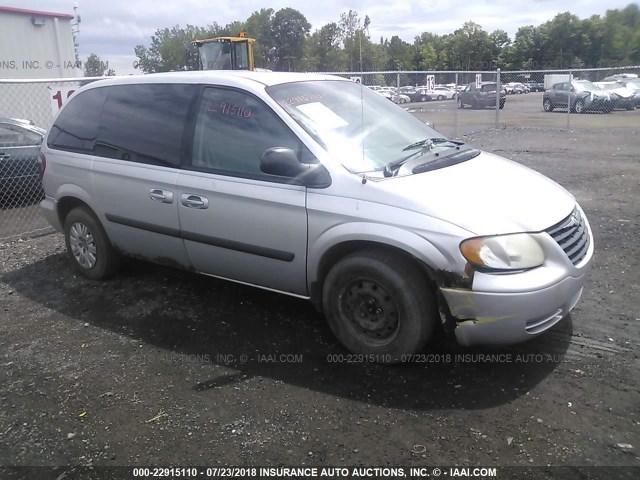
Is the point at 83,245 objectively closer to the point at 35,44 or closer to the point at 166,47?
the point at 35,44

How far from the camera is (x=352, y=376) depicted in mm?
3393

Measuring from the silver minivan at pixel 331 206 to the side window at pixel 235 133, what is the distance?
1cm

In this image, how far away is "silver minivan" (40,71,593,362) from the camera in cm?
310

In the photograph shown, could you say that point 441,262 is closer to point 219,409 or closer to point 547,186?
point 547,186

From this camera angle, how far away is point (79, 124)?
4.93 m

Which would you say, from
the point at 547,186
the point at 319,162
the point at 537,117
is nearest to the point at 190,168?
the point at 319,162

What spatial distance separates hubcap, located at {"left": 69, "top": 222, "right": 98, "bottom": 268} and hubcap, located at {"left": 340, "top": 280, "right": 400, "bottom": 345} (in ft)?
8.94

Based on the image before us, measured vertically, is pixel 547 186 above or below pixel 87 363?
above

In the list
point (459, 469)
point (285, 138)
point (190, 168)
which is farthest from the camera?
point (190, 168)

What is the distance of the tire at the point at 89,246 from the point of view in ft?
16.1

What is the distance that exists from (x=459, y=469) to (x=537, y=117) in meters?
20.8

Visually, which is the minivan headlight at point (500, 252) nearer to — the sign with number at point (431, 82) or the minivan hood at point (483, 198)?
the minivan hood at point (483, 198)

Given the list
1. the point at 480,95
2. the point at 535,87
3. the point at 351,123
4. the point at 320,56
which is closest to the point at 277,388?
the point at 351,123

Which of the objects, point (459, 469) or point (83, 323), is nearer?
point (459, 469)
